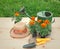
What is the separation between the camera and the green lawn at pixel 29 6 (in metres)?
3.00

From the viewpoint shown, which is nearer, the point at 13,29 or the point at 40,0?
the point at 13,29

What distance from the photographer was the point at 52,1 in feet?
10.5

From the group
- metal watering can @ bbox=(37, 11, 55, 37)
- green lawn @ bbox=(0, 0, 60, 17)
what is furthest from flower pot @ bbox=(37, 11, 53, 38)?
green lawn @ bbox=(0, 0, 60, 17)

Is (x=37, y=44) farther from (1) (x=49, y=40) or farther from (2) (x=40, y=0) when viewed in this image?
(2) (x=40, y=0)

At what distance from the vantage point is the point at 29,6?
308 centimetres

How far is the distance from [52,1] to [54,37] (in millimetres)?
1769

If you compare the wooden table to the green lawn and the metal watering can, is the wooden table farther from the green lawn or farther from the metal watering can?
the green lawn

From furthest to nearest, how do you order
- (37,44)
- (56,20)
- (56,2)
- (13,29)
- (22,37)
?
1. (56,2)
2. (56,20)
3. (13,29)
4. (22,37)
5. (37,44)

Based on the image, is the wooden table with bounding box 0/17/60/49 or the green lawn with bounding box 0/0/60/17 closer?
the wooden table with bounding box 0/17/60/49

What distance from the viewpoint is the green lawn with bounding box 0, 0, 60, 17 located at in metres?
3.00

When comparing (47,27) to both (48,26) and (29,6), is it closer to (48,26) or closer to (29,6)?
(48,26)

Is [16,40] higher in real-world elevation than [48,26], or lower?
lower

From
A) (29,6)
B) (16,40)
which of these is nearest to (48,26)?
(16,40)

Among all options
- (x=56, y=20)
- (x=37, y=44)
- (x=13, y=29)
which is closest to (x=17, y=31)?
(x=13, y=29)
